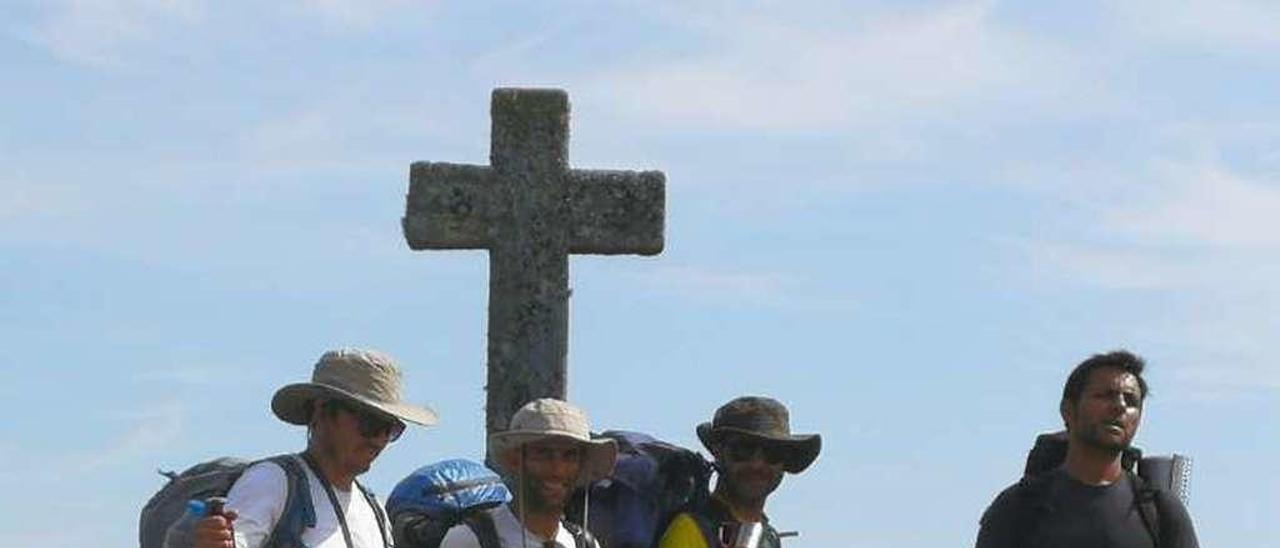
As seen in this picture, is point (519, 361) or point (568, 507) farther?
point (519, 361)

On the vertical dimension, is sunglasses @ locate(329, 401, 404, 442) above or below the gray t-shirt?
above

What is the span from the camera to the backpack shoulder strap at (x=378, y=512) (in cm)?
895

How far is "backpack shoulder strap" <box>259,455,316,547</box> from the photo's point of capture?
8609 mm

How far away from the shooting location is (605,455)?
32.3ft

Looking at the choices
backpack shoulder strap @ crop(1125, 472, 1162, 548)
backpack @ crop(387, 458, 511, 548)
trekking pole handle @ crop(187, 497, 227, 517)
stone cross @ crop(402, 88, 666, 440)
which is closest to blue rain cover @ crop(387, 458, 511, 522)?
backpack @ crop(387, 458, 511, 548)

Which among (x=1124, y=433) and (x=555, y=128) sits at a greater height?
(x=555, y=128)

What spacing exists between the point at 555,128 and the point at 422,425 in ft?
13.1

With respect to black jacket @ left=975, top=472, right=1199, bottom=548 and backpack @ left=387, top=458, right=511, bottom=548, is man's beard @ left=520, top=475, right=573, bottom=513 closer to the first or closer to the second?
backpack @ left=387, top=458, right=511, bottom=548

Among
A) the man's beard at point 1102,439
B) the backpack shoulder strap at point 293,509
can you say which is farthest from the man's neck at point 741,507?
the backpack shoulder strap at point 293,509

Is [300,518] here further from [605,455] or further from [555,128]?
[555,128]

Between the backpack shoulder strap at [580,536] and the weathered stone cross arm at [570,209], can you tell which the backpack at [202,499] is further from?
the weathered stone cross arm at [570,209]

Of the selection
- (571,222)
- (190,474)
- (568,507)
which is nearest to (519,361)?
(571,222)

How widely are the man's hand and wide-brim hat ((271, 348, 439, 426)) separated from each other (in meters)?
0.66

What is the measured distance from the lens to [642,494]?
1019cm
